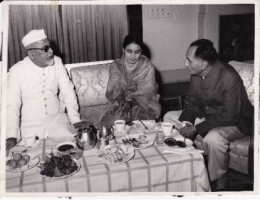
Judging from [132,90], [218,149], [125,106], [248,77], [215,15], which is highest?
[215,15]

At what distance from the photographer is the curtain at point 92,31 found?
8.95 ft

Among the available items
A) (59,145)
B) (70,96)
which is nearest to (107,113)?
(70,96)

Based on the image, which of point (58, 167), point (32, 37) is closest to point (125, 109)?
point (32, 37)

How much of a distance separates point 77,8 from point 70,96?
1082mm

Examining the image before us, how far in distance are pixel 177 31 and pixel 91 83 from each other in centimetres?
235

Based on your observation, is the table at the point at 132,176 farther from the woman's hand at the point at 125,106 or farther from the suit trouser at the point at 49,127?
the woman's hand at the point at 125,106

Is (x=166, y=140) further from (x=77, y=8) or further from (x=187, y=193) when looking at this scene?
(x=77, y=8)

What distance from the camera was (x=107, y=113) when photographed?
232cm

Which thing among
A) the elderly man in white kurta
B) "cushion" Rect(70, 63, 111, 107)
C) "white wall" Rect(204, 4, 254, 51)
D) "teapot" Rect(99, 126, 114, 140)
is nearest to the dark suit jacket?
"teapot" Rect(99, 126, 114, 140)

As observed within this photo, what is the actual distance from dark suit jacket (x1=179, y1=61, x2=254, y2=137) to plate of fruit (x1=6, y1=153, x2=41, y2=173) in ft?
3.63

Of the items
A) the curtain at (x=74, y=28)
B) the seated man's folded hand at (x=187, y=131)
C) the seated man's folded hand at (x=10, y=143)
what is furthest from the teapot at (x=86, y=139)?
the curtain at (x=74, y=28)

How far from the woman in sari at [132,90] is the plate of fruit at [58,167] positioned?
106 cm

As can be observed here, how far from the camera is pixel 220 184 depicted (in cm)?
180

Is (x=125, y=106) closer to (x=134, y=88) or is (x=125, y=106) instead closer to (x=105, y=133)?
(x=134, y=88)
